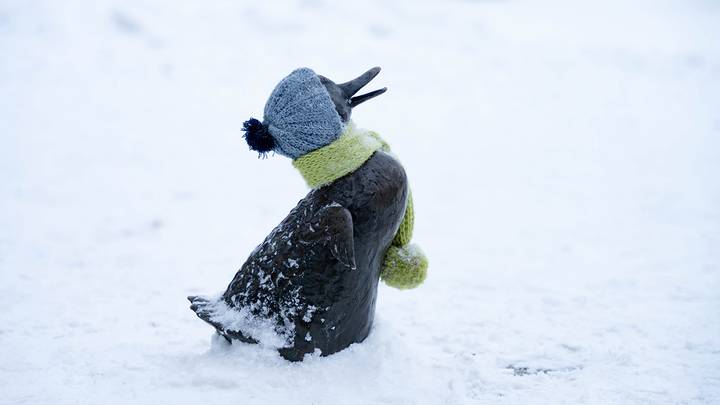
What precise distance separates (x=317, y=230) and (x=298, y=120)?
0.47m

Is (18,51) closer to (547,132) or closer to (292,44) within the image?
(292,44)

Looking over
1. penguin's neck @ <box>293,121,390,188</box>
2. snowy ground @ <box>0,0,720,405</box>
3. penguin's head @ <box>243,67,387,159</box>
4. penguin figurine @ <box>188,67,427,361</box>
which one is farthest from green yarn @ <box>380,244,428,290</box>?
penguin's head @ <box>243,67,387,159</box>

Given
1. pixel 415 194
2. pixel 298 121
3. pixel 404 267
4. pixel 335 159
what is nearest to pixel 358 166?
pixel 335 159

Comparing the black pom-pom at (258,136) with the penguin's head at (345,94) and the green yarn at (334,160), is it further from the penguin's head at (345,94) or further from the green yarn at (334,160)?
the penguin's head at (345,94)

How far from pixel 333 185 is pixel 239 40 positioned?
22.9 feet

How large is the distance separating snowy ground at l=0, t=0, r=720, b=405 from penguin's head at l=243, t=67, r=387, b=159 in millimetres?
936

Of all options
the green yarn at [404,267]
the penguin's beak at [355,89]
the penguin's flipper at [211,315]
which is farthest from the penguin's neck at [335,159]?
the penguin's flipper at [211,315]

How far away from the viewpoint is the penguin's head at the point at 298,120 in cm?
276

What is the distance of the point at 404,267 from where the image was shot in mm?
3107

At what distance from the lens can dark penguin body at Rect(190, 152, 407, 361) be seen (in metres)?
2.81

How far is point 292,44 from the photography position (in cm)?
939

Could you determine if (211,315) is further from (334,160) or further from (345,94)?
(345,94)

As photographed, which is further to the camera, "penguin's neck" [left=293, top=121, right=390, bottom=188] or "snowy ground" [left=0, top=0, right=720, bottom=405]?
"snowy ground" [left=0, top=0, right=720, bottom=405]

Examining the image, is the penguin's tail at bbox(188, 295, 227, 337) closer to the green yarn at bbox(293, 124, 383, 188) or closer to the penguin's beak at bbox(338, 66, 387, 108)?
the green yarn at bbox(293, 124, 383, 188)
